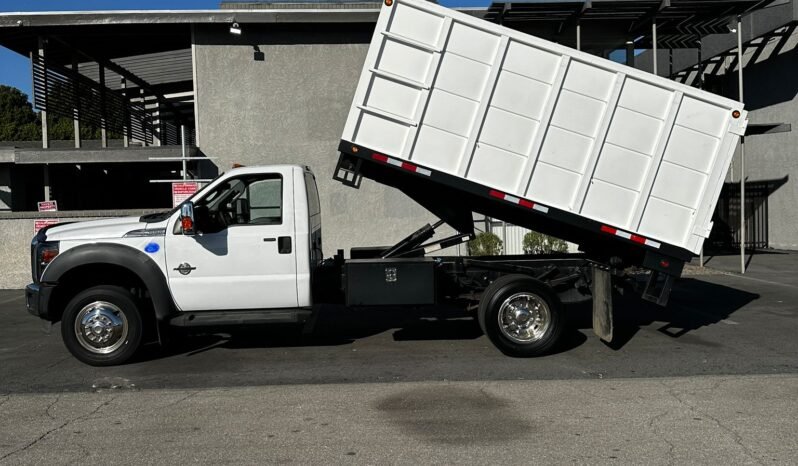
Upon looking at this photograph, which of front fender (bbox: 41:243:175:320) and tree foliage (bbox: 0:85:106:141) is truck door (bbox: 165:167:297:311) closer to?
front fender (bbox: 41:243:175:320)

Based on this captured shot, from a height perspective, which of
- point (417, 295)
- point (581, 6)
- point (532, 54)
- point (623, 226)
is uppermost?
point (581, 6)

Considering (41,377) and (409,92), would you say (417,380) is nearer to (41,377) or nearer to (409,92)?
(409,92)

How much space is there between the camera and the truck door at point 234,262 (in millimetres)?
7344

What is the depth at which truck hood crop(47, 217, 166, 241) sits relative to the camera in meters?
7.33

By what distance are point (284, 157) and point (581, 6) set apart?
733cm

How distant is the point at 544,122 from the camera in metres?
7.20

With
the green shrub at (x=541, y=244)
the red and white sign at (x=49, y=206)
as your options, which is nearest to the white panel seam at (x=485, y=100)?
the green shrub at (x=541, y=244)

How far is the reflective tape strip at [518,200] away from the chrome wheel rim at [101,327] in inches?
169

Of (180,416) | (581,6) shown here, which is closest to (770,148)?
(581,6)

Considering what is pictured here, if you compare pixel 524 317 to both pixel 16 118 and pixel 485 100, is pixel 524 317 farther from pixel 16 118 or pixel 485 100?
pixel 16 118

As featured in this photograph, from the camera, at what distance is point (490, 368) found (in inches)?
279

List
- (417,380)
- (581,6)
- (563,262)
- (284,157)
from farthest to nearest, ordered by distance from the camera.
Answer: (284,157)
(581,6)
(563,262)
(417,380)

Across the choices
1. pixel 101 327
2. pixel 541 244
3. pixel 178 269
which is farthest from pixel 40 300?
pixel 541 244

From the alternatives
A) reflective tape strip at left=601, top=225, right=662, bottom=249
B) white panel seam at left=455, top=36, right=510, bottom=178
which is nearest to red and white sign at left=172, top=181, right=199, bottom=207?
white panel seam at left=455, top=36, right=510, bottom=178
